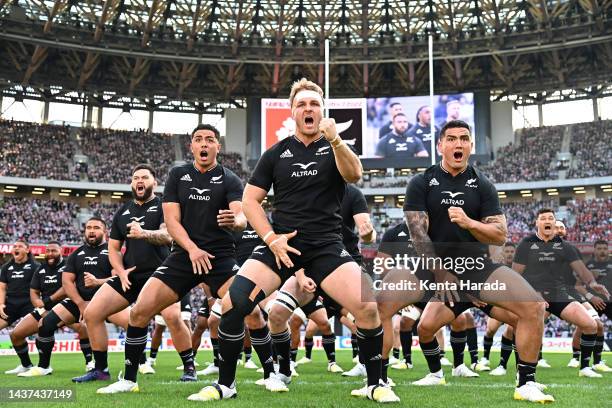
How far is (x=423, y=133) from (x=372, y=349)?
3889cm

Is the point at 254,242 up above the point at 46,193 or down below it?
below

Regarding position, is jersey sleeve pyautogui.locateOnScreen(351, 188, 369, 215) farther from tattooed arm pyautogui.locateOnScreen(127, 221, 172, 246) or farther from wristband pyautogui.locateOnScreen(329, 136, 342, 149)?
wristband pyautogui.locateOnScreen(329, 136, 342, 149)

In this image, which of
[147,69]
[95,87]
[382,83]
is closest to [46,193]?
[95,87]

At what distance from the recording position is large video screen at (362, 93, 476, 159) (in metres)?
43.5

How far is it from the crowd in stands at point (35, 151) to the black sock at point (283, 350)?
38.9 metres

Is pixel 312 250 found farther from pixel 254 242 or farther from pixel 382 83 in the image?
pixel 382 83

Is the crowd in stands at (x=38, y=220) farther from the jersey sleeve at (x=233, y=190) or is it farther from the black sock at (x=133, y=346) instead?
the jersey sleeve at (x=233, y=190)

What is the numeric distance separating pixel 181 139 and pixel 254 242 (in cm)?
4059

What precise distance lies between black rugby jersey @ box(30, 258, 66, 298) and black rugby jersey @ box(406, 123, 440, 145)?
112ft

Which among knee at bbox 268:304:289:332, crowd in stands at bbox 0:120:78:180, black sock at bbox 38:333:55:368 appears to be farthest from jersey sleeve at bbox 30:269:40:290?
crowd in stands at bbox 0:120:78:180

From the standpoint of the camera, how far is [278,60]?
4122cm

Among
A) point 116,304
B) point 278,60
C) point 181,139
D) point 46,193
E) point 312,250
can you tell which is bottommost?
point 116,304

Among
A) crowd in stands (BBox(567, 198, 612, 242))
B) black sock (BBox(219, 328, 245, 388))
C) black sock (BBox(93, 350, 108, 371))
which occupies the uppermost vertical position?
crowd in stands (BBox(567, 198, 612, 242))

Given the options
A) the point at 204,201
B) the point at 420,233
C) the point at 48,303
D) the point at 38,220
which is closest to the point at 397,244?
the point at 420,233
